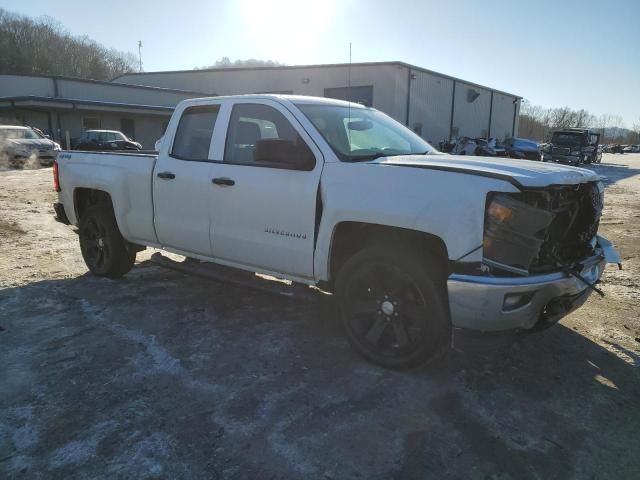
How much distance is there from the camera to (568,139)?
3059 centimetres

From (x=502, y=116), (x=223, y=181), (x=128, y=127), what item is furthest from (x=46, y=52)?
(x=223, y=181)

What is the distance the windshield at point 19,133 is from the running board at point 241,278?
63.6 feet

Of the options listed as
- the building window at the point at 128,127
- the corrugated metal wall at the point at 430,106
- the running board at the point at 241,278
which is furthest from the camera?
the building window at the point at 128,127

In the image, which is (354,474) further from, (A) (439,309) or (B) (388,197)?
(B) (388,197)

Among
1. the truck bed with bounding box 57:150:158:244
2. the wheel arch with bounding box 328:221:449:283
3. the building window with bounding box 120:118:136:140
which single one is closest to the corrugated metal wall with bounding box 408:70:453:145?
the building window with bounding box 120:118:136:140

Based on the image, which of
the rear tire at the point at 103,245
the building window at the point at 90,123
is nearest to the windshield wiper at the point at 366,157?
the rear tire at the point at 103,245

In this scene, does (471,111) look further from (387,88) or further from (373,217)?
(373,217)

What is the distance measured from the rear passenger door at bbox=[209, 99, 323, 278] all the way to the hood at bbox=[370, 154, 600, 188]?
612 millimetres

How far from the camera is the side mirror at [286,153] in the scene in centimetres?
368

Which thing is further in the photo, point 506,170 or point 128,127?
point 128,127

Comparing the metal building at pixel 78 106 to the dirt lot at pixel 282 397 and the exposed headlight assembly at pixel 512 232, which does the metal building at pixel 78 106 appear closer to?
the dirt lot at pixel 282 397

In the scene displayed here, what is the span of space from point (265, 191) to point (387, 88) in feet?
97.3

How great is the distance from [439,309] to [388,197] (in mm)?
823

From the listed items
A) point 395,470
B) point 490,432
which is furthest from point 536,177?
point 395,470
